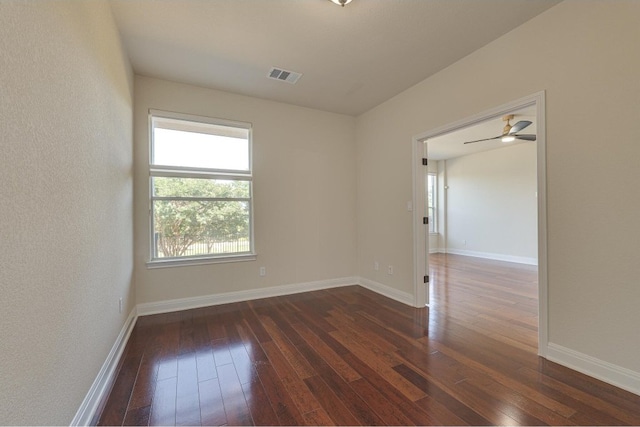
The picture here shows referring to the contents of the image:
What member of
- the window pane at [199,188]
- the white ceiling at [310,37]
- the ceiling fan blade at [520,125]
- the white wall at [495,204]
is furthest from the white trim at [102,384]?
the white wall at [495,204]

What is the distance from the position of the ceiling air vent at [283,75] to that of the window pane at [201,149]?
2.97ft

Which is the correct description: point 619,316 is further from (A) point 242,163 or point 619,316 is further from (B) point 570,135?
(A) point 242,163

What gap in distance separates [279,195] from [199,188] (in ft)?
3.55

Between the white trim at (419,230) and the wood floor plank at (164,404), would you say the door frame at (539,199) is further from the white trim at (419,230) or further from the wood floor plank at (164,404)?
the wood floor plank at (164,404)

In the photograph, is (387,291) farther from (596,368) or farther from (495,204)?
(495,204)

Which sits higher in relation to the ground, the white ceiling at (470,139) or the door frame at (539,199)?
the white ceiling at (470,139)

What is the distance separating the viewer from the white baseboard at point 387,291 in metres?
3.55

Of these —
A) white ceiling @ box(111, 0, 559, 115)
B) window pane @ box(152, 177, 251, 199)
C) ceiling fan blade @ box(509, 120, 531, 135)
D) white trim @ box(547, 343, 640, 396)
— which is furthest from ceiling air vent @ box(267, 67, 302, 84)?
white trim @ box(547, 343, 640, 396)

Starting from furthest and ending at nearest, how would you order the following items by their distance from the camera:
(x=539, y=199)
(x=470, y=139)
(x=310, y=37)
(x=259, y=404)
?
1. (x=470, y=139)
2. (x=310, y=37)
3. (x=539, y=199)
4. (x=259, y=404)

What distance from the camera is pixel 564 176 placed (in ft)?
6.95

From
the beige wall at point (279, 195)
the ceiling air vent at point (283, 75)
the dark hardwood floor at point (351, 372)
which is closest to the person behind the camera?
the dark hardwood floor at point (351, 372)

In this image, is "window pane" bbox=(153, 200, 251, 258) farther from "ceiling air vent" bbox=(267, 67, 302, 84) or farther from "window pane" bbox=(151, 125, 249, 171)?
"ceiling air vent" bbox=(267, 67, 302, 84)

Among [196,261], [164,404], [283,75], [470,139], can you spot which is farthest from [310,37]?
[470,139]

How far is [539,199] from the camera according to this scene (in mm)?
2283
